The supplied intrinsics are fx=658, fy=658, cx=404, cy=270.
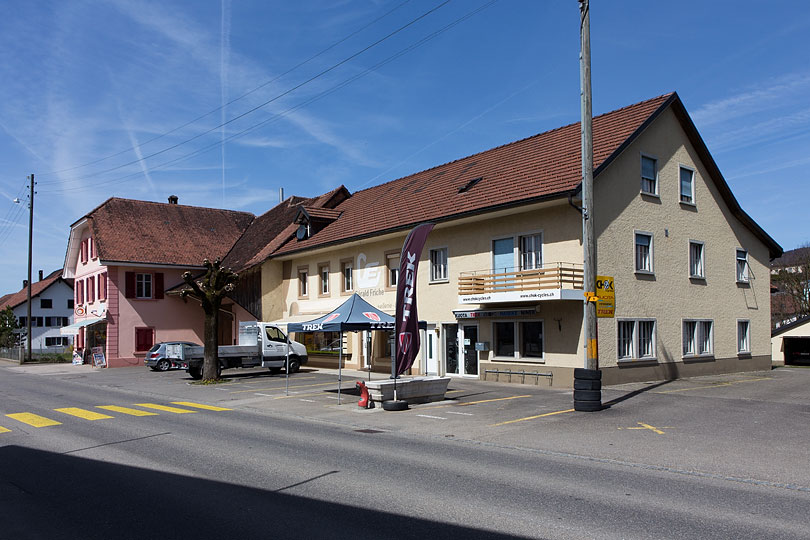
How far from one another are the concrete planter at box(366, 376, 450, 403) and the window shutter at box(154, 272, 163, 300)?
88.9ft

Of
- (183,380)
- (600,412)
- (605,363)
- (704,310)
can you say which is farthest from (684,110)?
(183,380)

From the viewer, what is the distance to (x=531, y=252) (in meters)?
21.3

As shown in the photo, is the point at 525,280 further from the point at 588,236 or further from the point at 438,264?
the point at 588,236

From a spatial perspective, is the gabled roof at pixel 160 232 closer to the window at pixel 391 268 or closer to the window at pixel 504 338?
the window at pixel 391 268

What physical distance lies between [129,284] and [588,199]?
31.6 metres

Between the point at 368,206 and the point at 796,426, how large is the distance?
22.4 metres

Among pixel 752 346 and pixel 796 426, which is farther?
pixel 752 346

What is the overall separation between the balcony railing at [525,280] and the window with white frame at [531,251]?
392mm

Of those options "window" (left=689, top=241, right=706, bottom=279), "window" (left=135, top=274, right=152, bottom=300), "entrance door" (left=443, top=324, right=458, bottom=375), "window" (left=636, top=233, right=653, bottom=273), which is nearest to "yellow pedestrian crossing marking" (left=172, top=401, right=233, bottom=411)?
"entrance door" (left=443, top=324, right=458, bottom=375)

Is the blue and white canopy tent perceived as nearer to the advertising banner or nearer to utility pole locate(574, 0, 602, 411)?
the advertising banner

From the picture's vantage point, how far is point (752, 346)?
88.2 feet

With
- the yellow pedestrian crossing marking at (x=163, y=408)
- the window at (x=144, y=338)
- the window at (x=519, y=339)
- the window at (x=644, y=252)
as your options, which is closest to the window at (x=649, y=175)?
the window at (x=644, y=252)

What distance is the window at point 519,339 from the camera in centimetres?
2088

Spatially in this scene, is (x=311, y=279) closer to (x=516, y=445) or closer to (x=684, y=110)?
(x=684, y=110)
